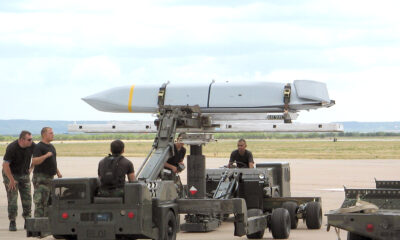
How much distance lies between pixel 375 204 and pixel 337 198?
1097 cm

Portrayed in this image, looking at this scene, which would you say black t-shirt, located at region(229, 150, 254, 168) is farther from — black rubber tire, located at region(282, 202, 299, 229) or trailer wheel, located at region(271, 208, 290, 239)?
trailer wheel, located at region(271, 208, 290, 239)

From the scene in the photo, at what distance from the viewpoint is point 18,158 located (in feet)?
46.5

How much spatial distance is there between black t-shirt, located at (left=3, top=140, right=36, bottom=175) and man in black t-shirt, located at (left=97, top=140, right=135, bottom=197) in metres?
3.76

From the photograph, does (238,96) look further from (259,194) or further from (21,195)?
(21,195)

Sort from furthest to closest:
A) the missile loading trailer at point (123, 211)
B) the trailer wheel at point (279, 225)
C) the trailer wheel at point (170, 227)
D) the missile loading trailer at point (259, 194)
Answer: the missile loading trailer at point (259, 194), the trailer wheel at point (279, 225), the trailer wheel at point (170, 227), the missile loading trailer at point (123, 211)

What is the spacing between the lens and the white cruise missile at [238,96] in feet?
47.8

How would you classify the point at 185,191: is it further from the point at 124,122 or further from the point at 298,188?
the point at 298,188

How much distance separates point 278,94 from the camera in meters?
14.6

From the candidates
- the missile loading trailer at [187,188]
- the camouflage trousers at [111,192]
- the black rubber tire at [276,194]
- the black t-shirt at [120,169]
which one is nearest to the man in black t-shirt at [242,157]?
the missile loading trailer at [187,188]

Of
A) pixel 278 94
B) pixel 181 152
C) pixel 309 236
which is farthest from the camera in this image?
pixel 181 152

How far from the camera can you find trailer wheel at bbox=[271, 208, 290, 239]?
13039 millimetres

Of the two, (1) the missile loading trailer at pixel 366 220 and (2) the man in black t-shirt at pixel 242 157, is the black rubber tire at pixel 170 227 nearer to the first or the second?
(1) the missile loading trailer at pixel 366 220

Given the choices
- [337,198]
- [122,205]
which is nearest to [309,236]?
[122,205]

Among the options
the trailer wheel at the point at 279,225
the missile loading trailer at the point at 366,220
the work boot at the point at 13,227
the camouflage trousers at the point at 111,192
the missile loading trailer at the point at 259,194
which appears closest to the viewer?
the missile loading trailer at the point at 366,220
